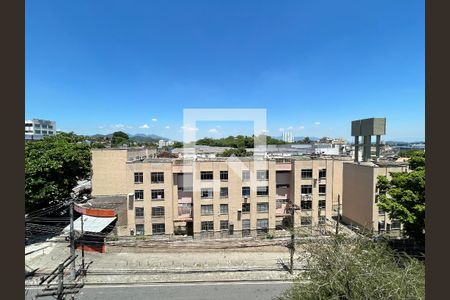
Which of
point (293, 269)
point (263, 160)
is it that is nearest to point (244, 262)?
point (293, 269)

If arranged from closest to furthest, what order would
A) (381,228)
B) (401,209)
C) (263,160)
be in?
(401,209), (381,228), (263,160)

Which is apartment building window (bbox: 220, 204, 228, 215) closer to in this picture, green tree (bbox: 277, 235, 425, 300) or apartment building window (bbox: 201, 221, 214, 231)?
apartment building window (bbox: 201, 221, 214, 231)

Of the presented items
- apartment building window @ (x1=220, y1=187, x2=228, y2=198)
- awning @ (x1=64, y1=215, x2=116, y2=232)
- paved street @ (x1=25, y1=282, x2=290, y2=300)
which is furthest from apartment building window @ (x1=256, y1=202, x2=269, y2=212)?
awning @ (x1=64, y1=215, x2=116, y2=232)

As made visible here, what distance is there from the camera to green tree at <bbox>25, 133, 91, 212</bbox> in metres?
16.5

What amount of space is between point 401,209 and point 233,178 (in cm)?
1162

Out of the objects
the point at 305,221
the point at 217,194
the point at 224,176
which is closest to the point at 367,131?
the point at 305,221

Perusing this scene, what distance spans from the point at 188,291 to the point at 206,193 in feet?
28.3

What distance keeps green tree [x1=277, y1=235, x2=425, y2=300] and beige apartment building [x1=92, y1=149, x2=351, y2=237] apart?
12969 mm

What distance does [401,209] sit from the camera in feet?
44.2

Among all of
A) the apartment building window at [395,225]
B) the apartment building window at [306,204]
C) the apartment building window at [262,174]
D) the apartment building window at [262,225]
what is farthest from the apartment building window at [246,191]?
the apartment building window at [395,225]

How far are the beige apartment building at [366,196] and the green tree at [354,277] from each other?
43.7ft

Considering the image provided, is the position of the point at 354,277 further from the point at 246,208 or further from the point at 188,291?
the point at 246,208

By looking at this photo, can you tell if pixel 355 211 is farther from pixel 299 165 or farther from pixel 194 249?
pixel 194 249

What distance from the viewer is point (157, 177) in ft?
65.1
